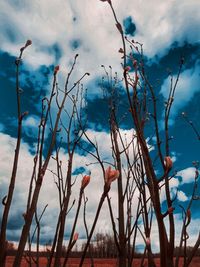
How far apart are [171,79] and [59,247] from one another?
4.35 ft

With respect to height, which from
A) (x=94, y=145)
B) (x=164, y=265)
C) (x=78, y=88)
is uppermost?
(x=78, y=88)

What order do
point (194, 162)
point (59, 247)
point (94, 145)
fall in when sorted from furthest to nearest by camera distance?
point (94, 145) → point (194, 162) → point (59, 247)

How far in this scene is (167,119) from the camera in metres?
1.92

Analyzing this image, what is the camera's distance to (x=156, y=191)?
3.64ft

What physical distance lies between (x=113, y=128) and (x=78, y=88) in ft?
2.17

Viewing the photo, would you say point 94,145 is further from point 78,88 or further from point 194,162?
point 194,162

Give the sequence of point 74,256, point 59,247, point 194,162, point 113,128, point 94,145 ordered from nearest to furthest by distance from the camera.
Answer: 1. point 59,247
2. point 194,162
3. point 113,128
4. point 94,145
5. point 74,256

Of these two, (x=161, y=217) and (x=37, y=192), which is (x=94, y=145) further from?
(x=161, y=217)

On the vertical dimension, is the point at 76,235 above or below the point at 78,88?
below

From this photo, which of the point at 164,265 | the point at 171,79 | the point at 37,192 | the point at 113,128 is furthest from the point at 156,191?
the point at 113,128

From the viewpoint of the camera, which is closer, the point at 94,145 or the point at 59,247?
the point at 59,247

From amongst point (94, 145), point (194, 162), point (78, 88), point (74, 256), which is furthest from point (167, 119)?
point (74, 256)

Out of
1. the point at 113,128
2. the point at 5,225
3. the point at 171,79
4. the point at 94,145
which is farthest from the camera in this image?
the point at 94,145

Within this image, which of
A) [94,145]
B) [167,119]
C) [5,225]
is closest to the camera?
[5,225]
